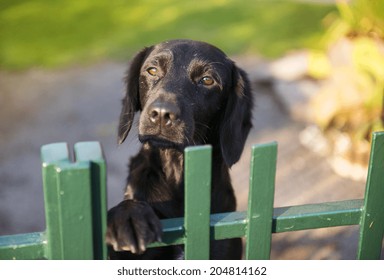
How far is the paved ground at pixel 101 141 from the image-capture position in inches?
171

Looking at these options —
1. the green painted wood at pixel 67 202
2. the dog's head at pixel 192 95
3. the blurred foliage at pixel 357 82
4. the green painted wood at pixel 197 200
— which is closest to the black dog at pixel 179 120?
the dog's head at pixel 192 95

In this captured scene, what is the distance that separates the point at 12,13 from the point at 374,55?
18.8 ft

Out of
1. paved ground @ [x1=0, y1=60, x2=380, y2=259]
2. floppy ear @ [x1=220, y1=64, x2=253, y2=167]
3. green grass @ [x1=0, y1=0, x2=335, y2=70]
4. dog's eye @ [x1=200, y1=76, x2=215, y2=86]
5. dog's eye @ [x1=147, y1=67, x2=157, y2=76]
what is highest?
green grass @ [x1=0, y1=0, x2=335, y2=70]

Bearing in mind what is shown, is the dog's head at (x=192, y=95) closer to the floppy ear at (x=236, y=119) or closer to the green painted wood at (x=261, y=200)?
the floppy ear at (x=236, y=119)

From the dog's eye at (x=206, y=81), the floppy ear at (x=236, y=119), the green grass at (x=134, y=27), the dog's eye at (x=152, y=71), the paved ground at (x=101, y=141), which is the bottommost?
the paved ground at (x=101, y=141)

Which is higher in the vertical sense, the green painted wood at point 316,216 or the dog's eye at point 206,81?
the dog's eye at point 206,81

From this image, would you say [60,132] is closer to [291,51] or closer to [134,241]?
[291,51]

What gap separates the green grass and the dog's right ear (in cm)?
411

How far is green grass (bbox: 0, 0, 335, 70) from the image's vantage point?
770cm

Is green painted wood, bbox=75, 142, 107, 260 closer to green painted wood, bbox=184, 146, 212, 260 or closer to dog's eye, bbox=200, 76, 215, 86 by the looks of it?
green painted wood, bbox=184, 146, 212, 260

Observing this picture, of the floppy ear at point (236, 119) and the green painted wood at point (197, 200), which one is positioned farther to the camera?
the floppy ear at point (236, 119)

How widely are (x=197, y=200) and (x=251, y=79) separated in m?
5.05

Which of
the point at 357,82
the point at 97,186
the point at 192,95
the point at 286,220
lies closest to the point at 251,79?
the point at 357,82

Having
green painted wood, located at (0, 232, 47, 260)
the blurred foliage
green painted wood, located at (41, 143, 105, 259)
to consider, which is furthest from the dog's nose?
the blurred foliage
